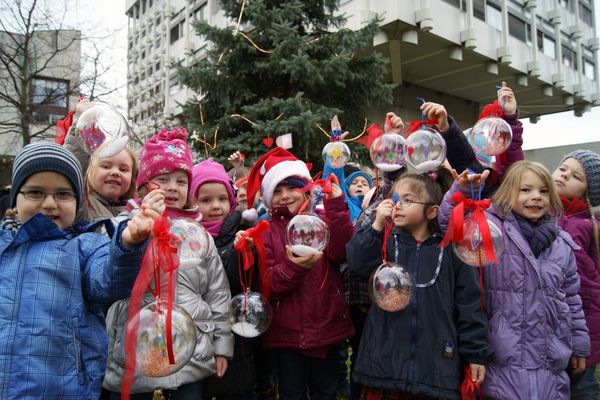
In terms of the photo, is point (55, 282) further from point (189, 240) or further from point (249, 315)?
point (249, 315)

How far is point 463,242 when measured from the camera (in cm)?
230

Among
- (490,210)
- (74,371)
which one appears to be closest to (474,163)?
(490,210)

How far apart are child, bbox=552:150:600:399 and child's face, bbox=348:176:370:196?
175 centimetres

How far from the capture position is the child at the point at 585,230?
3.02 metres

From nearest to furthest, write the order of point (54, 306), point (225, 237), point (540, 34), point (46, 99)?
point (54, 306), point (225, 237), point (46, 99), point (540, 34)

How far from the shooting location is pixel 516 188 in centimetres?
274

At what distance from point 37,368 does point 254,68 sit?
708 cm

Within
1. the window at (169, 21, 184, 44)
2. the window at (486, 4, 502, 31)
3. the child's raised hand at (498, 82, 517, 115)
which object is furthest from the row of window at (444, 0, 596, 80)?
the window at (169, 21, 184, 44)

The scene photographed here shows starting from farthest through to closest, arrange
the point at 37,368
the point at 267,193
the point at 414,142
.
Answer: the point at 267,193
the point at 414,142
the point at 37,368

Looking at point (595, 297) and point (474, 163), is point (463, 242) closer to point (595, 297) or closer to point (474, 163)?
point (474, 163)

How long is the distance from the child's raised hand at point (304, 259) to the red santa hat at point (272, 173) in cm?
53

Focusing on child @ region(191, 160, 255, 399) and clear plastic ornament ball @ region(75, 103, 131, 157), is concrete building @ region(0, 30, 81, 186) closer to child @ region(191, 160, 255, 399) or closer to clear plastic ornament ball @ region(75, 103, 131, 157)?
child @ region(191, 160, 255, 399)

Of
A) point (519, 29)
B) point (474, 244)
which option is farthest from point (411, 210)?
point (519, 29)

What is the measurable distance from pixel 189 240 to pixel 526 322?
5.93 ft
